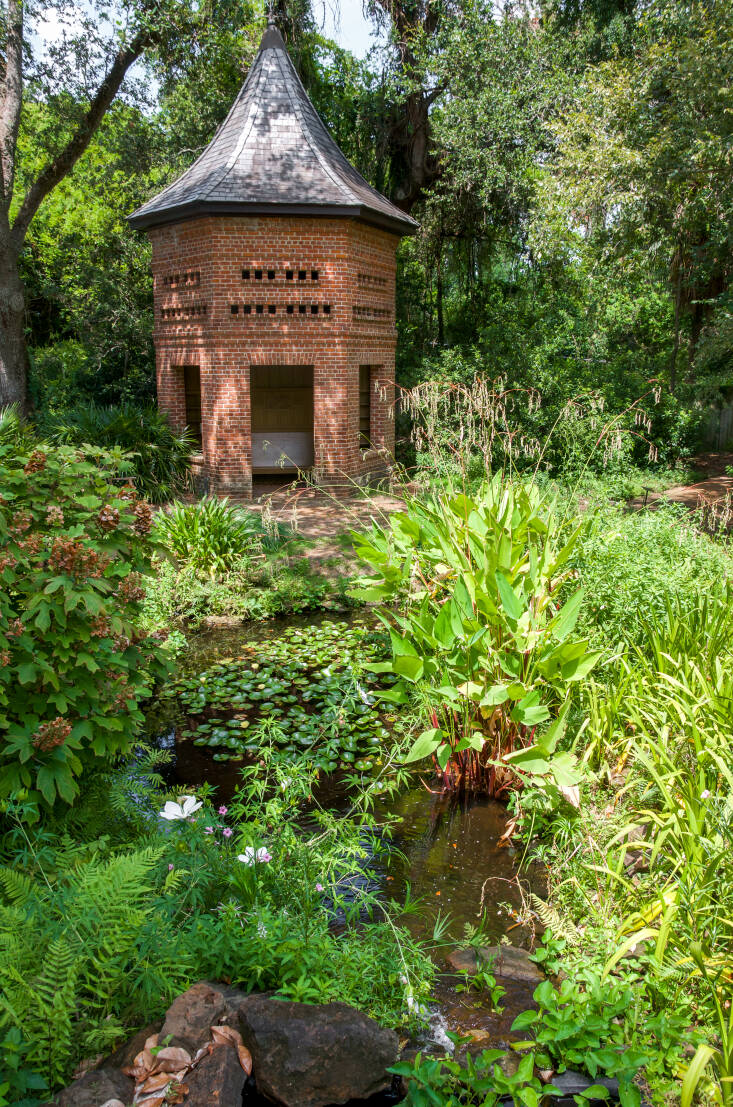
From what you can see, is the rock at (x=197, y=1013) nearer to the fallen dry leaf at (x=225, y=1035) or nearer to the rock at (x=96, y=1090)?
the fallen dry leaf at (x=225, y=1035)

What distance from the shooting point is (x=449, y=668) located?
15.1 ft

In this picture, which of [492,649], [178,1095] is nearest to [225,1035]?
[178,1095]

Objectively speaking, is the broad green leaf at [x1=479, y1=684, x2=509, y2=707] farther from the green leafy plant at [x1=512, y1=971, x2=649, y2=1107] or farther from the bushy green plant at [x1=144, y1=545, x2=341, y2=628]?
the bushy green plant at [x1=144, y1=545, x2=341, y2=628]

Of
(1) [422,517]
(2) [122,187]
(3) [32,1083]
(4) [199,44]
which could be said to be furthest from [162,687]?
(2) [122,187]

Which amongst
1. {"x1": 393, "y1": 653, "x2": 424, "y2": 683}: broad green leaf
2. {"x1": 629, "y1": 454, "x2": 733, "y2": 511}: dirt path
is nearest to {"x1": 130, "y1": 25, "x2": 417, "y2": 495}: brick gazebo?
{"x1": 629, "y1": 454, "x2": 733, "y2": 511}: dirt path

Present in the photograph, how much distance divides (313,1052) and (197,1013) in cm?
39

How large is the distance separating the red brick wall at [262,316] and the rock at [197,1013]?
31.4 ft

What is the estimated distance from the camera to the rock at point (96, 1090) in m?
2.18

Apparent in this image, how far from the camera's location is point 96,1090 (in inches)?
86.7

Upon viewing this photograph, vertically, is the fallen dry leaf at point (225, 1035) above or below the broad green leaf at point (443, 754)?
below

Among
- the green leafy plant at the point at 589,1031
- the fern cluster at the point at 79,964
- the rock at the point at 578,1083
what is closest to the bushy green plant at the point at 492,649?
the green leafy plant at the point at 589,1031

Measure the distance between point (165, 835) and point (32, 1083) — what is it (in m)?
1.32

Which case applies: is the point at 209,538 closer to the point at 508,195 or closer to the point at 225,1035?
the point at 225,1035

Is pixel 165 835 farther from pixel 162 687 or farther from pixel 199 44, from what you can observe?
pixel 199 44
